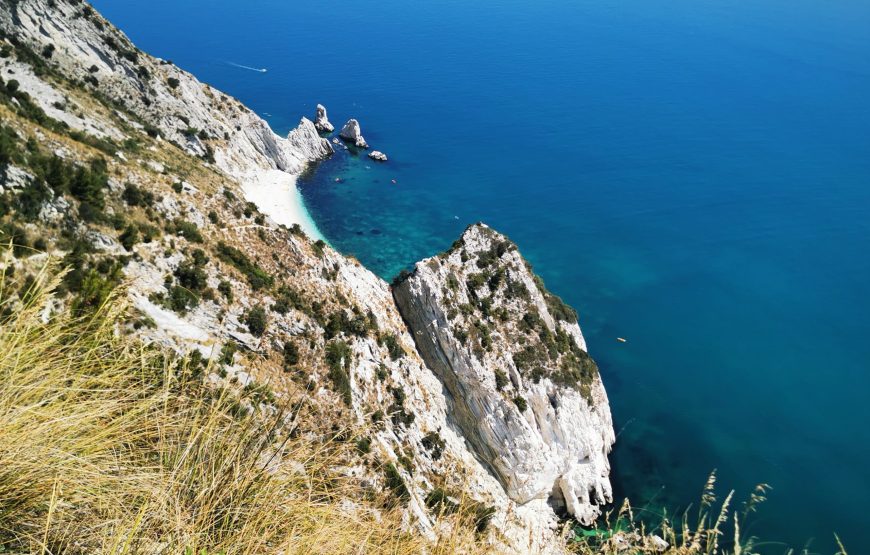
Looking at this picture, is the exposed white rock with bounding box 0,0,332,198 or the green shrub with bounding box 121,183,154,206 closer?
the green shrub with bounding box 121,183,154,206

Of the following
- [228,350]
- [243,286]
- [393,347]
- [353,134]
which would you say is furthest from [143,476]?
[353,134]

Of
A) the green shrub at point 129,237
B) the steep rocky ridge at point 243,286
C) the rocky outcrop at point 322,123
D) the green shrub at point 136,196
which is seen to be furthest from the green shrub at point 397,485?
the rocky outcrop at point 322,123

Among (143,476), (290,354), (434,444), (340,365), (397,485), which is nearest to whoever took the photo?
(143,476)

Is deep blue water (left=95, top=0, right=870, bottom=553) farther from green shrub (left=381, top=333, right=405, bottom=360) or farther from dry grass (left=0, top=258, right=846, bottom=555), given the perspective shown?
dry grass (left=0, top=258, right=846, bottom=555)

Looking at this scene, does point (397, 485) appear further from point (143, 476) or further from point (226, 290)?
point (226, 290)

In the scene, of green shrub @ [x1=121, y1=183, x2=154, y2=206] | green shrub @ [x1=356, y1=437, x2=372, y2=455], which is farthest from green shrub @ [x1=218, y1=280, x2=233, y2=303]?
green shrub @ [x1=356, y1=437, x2=372, y2=455]

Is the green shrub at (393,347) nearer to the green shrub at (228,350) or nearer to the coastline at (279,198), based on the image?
the green shrub at (228,350)

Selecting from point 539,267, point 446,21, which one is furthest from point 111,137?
point 446,21
